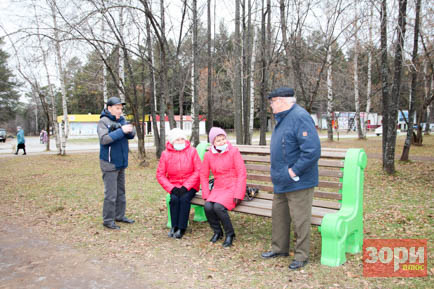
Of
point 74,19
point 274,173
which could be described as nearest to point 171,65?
point 74,19

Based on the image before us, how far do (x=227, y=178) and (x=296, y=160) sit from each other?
3.94 ft

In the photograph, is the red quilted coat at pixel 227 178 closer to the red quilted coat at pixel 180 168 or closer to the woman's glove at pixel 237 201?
the woman's glove at pixel 237 201

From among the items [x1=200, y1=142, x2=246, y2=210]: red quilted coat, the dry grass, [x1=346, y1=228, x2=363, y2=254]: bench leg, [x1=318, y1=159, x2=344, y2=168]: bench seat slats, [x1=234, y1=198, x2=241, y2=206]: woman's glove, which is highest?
[x1=318, y1=159, x2=344, y2=168]: bench seat slats

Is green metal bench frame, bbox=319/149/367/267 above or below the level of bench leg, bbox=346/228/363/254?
above

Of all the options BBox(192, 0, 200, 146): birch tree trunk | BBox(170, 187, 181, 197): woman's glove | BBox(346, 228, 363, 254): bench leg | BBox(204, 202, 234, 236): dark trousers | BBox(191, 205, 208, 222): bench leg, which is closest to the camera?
BBox(346, 228, 363, 254): bench leg

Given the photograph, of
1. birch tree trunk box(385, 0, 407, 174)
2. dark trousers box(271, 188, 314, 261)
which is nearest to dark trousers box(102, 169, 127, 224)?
dark trousers box(271, 188, 314, 261)

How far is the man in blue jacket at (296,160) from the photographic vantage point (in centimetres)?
344

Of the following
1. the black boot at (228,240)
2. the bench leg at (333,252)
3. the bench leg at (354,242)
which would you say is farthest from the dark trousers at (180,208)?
the bench leg at (354,242)

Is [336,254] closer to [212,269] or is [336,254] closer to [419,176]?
[212,269]

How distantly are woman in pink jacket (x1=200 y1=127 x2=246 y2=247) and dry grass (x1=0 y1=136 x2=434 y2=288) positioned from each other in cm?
30

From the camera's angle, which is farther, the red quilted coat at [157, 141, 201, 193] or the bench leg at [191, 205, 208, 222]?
the bench leg at [191, 205, 208, 222]

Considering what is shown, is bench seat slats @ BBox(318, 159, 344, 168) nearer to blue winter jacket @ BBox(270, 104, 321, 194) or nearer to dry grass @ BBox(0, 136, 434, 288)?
blue winter jacket @ BBox(270, 104, 321, 194)

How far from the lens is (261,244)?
176 inches

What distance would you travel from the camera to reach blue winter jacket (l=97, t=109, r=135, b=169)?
4.88 metres
